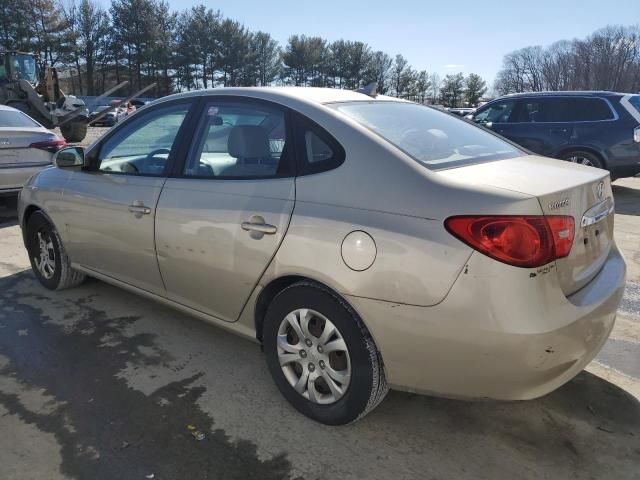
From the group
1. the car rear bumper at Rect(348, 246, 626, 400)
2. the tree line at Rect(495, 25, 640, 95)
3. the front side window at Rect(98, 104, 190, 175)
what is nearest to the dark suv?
the car rear bumper at Rect(348, 246, 626, 400)

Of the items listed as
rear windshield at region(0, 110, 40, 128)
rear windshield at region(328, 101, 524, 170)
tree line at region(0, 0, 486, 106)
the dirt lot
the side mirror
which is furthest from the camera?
tree line at region(0, 0, 486, 106)

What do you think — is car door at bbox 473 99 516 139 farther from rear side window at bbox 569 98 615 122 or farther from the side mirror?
the side mirror

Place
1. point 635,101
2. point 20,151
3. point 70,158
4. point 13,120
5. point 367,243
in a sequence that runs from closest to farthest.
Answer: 1. point 367,243
2. point 70,158
3. point 20,151
4. point 13,120
5. point 635,101

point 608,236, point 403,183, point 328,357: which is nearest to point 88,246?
point 328,357

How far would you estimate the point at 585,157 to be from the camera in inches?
345

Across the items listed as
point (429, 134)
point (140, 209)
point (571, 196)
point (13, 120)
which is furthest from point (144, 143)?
point (13, 120)

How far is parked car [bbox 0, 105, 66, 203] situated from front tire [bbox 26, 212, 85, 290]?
117 inches

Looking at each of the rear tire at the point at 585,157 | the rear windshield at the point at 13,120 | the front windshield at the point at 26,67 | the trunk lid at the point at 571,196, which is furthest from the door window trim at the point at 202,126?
the front windshield at the point at 26,67

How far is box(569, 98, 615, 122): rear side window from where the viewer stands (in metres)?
8.65

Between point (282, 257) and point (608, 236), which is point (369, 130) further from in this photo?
point (608, 236)

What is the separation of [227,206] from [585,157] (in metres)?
7.92

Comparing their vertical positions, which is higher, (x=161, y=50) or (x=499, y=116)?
(x=161, y=50)

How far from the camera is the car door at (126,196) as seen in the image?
3.22 metres

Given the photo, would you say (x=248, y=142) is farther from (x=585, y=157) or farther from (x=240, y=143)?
(x=585, y=157)
